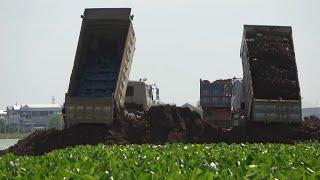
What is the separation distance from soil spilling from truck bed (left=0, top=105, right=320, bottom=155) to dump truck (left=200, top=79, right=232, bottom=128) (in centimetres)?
482

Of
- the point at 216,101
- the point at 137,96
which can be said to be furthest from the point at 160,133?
the point at 216,101

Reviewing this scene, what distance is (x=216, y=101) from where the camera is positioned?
28047 mm

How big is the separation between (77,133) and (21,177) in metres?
14.1

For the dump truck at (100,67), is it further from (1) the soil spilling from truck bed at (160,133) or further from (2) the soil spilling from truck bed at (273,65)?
(2) the soil spilling from truck bed at (273,65)

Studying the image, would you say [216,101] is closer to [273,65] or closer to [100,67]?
[273,65]

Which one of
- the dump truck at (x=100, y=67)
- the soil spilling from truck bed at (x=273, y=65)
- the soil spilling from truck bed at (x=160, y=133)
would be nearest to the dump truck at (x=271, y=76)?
the soil spilling from truck bed at (x=273, y=65)

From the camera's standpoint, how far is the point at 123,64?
20109 millimetres

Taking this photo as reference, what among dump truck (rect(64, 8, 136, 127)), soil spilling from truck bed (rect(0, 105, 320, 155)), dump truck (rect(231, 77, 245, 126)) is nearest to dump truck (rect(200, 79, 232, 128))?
dump truck (rect(231, 77, 245, 126))

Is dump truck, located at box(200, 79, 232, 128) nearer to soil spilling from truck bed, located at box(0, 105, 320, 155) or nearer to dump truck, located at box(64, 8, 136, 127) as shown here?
soil spilling from truck bed, located at box(0, 105, 320, 155)

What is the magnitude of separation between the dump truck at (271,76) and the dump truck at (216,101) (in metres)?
5.19

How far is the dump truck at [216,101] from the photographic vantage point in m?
27.1

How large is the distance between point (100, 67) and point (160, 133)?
11.1 feet

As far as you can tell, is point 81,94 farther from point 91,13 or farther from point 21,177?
point 21,177

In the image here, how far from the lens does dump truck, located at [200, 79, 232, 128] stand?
2712cm
